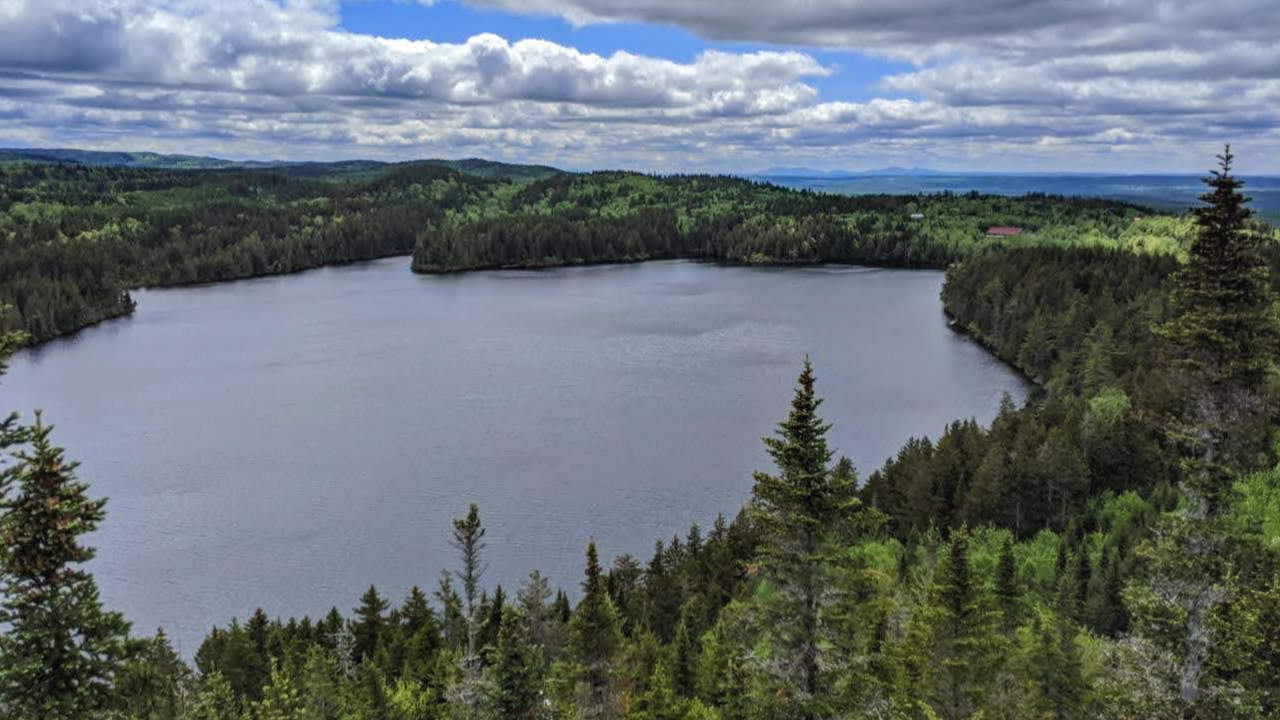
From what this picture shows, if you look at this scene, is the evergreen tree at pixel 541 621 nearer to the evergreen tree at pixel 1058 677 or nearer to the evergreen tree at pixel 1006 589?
the evergreen tree at pixel 1058 677

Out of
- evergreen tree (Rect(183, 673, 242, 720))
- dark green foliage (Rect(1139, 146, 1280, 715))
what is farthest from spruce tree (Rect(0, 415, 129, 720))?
dark green foliage (Rect(1139, 146, 1280, 715))

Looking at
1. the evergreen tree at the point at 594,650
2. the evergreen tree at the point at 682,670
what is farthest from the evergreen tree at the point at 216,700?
the evergreen tree at the point at 682,670

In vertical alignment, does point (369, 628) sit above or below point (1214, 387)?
below

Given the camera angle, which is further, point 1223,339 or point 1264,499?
point 1264,499

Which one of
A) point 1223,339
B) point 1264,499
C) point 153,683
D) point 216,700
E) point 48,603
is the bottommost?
point 216,700

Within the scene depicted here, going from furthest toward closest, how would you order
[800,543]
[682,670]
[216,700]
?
[682,670] → [216,700] → [800,543]

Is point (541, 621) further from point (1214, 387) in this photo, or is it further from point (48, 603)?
point (1214, 387)

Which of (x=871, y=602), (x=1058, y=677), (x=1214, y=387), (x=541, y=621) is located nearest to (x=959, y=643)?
(x=871, y=602)
